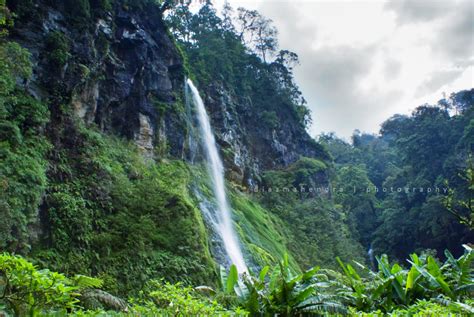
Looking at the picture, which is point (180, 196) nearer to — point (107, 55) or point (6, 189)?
point (6, 189)

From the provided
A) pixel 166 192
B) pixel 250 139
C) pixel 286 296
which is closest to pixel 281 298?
pixel 286 296

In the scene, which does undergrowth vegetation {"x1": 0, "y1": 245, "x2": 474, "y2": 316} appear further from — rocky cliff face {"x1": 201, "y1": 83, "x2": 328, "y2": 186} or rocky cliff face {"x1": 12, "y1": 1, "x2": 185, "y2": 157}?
rocky cliff face {"x1": 201, "y1": 83, "x2": 328, "y2": 186}

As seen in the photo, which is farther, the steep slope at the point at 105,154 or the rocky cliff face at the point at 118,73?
the rocky cliff face at the point at 118,73

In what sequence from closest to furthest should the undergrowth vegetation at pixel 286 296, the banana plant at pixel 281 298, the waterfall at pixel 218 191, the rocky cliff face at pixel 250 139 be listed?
the undergrowth vegetation at pixel 286 296, the banana plant at pixel 281 298, the waterfall at pixel 218 191, the rocky cliff face at pixel 250 139

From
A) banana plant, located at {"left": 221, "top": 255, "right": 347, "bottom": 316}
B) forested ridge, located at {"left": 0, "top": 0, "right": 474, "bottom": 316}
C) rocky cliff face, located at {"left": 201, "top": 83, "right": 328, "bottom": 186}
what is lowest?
banana plant, located at {"left": 221, "top": 255, "right": 347, "bottom": 316}

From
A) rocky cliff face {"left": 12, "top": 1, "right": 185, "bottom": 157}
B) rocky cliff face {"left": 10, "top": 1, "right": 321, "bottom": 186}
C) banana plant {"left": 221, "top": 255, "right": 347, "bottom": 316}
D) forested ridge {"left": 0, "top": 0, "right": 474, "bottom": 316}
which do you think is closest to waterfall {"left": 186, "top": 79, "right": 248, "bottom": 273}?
forested ridge {"left": 0, "top": 0, "right": 474, "bottom": 316}

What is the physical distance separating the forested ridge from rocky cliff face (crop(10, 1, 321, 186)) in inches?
2.4

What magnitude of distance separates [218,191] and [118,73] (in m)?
7.30

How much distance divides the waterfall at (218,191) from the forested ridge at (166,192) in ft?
1.97

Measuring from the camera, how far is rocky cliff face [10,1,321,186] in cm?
1198

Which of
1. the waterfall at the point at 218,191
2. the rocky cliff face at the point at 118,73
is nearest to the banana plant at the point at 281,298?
the waterfall at the point at 218,191

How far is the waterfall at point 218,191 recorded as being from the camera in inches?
571

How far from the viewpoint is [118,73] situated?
15914 mm

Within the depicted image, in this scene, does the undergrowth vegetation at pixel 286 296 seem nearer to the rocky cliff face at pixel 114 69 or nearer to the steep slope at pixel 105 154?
the steep slope at pixel 105 154
